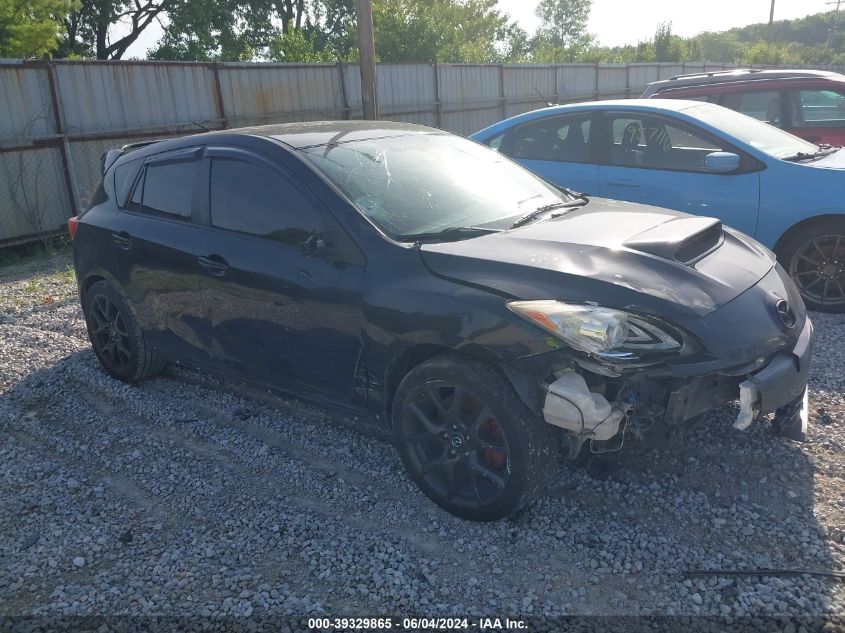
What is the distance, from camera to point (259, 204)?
4.05 metres

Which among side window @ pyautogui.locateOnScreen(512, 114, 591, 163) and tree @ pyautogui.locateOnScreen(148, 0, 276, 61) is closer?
side window @ pyautogui.locateOnScreen(512, 114, 591, 163)

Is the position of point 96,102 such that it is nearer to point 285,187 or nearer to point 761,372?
point 285,187

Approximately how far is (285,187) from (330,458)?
1492 millimetres

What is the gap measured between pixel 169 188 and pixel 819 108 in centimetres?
749

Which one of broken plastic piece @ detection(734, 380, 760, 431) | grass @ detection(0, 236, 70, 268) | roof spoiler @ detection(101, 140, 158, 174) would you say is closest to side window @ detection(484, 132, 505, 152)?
roof spoiler @ detection(101, 140, 158, 174)

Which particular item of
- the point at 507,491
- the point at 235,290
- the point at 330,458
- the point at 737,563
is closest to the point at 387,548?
the point at 507,491

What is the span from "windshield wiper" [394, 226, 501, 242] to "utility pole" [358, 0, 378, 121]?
721cm

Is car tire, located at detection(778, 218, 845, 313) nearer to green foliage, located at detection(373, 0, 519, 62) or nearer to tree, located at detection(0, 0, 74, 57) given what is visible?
tree, located at detection(0, 0, 74, 57)

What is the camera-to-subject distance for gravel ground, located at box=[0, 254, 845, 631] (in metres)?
2.89

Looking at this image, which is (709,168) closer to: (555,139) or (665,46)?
(555,139)

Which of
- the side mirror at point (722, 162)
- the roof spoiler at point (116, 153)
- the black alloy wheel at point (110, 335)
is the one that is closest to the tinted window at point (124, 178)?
the roof spoiler at point (116, 153)

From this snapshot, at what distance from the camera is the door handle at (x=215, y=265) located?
4145 millimetres

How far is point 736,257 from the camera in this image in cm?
374

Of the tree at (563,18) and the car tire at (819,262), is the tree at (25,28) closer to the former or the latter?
the car tire at (819,262)
